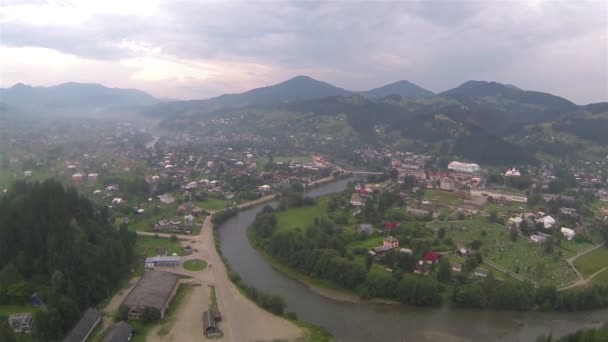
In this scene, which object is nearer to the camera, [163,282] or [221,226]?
[163,282]

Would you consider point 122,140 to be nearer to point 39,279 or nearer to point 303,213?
point 303,213

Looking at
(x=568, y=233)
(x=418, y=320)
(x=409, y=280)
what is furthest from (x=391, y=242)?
(x=568, y=233)

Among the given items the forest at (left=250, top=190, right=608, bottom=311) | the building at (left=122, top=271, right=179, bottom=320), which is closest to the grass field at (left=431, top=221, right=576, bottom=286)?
the forest at (left=250, top=190, right=608, bottom=311)

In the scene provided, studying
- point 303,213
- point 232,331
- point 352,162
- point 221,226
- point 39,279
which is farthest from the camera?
point 352,162

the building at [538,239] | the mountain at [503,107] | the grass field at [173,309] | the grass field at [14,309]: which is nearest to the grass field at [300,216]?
the grass field at [173,309]

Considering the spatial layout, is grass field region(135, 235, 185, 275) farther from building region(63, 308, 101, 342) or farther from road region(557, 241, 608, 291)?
road region(557, 241, 608, 291)

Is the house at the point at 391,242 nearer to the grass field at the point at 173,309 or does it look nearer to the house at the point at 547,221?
the grass field at the point at 173,309

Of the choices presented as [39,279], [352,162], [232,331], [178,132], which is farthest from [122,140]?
[232,331]
